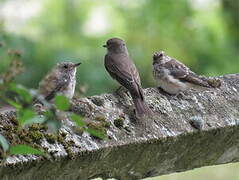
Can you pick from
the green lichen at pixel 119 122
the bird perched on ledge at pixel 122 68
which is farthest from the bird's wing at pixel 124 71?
the green lichen at pixel 119 122

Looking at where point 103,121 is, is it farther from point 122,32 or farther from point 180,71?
point 122,32

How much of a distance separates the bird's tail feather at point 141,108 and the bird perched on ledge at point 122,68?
0.71ft

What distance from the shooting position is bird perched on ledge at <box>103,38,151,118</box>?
15.3 ft

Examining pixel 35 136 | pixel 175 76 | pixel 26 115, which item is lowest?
pixel 175 76

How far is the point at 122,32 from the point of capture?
35.4 feet

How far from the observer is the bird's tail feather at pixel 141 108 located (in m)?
3.74

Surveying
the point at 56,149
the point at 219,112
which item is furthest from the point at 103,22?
the point at 56,149

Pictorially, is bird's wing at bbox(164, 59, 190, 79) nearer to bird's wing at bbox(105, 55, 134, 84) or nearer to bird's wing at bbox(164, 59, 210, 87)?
bird's wing at bbox(164, 59, 210, 87)

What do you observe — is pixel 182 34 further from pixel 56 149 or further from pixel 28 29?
pixel 56 149

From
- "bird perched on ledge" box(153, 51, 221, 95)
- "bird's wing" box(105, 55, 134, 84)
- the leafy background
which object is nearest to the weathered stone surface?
"bird perched on ledge" box(153, 51, 221, 95)

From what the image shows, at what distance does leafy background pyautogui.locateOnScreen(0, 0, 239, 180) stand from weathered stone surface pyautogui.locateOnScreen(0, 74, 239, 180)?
5336 mm

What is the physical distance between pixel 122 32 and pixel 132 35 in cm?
14

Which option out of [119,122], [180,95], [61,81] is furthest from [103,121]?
[61,81]

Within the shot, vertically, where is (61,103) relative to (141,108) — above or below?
above
